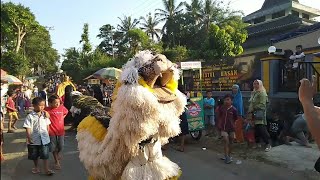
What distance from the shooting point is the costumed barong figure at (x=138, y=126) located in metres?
2.93

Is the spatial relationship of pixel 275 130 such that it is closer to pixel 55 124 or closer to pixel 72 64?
pixel 55 124

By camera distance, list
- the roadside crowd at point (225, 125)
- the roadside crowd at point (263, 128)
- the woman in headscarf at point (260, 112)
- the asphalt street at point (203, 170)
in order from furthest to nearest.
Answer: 1. the woman in headscarf at point (260, 112)
2. the roadside crowd at point (263, 128)
3. the asphalt street at point (203, 170)
4. the roadside crowd at point (225, 125)

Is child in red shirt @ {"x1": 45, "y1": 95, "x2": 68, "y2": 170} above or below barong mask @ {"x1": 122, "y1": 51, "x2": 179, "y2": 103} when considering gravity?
below

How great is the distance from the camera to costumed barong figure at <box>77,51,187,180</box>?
2.93 meters

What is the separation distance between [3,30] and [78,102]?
24.5ft

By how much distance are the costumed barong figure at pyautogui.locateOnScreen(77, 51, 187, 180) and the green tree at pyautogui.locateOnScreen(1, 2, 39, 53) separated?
3.17 ft

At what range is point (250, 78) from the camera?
1153 centimetres

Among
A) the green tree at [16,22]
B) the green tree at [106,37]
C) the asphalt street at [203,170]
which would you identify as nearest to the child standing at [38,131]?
the asphalt street at [203,170]

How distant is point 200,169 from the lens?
6496 millimetres

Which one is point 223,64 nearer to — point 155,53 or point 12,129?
point 12,129

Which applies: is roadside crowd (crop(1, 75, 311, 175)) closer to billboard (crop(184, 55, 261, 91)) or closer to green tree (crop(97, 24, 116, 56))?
billboard (crop(184, 55, 261, 91))

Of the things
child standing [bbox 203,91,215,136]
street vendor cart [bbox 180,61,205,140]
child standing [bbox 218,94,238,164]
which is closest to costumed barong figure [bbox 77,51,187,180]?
child standing [bbox 218,94,238,164]

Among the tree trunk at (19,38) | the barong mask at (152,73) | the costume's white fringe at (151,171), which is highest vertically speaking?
the tree trunk at (19,38)

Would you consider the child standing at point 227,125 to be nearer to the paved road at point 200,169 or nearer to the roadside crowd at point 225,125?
the roadside crowd at point 225,125
